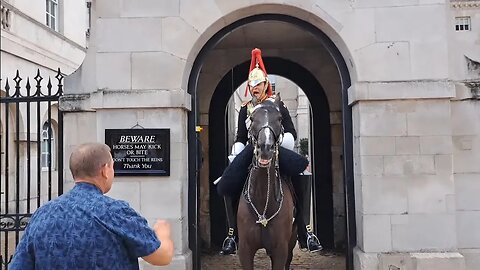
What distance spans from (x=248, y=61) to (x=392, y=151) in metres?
5.20

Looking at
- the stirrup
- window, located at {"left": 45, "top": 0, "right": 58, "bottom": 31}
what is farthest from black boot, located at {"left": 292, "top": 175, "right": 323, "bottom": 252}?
window, located at {"left": 45, "top": 0, "right": 58, "bottom": 31}

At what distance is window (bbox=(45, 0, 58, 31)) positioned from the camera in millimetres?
17516

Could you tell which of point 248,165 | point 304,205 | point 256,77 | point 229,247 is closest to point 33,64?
point 256,77

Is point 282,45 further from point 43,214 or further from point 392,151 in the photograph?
point 43,214

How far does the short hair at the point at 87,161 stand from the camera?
247 cm

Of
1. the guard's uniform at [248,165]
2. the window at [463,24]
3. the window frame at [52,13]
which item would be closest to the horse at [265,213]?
the guard's uniform at [248,165]

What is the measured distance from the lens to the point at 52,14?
1789cm

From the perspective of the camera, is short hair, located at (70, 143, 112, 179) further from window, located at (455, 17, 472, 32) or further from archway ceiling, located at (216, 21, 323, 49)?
window, located at (455, 17, 472, 32)

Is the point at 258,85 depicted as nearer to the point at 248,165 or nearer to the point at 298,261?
the point at 248,165

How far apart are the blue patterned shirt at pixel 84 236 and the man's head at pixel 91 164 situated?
0.21 ft

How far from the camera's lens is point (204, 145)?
10.7 m

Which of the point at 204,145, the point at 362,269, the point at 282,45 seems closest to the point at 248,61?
the point at 282,45

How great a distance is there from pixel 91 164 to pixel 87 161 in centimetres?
3

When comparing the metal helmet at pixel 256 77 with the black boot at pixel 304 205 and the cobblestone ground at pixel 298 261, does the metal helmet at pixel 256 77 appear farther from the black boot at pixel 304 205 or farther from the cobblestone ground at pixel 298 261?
the cobblestone ground at pixel 298 261
